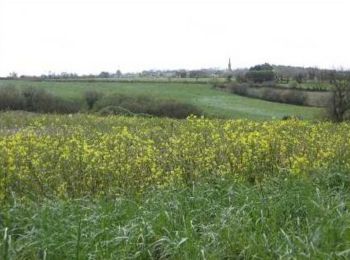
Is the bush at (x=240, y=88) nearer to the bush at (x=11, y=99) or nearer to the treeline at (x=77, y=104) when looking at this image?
the treeline at (x=77, y=104)

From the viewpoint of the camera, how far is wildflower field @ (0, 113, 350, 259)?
14.9ft

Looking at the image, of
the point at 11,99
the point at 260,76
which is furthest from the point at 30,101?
the point at 260,76

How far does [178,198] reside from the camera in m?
5.91

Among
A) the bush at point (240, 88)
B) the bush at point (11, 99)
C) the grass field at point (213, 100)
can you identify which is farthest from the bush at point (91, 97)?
the bush at point (240, 88)

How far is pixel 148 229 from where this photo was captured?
488 centimetres

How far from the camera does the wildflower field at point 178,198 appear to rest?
14.9ft

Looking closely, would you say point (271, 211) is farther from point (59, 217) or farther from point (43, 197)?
point (43, 197)

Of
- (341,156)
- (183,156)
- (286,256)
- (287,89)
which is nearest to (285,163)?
(341,156)

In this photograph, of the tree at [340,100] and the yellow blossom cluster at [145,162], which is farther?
the tree at [340,100]

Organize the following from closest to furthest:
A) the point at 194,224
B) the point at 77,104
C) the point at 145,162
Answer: the point at 194,224 < the point at 145,162 < the point at 77,104

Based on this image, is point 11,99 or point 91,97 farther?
point 91,97

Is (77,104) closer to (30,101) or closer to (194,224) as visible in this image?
(30,101)

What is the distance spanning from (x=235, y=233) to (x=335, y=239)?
89 centimetres

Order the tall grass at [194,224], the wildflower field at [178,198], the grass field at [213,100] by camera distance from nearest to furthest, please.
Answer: the tall grass at [194,224]
the wildflower field at [178,198]
the grass field at [213,100]
